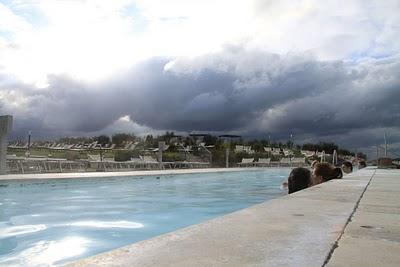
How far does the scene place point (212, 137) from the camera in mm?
52844

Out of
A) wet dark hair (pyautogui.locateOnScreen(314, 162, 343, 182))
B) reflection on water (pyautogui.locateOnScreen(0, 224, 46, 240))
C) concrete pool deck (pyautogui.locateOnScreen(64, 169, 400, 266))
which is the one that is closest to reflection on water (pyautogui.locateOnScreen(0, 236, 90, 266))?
reflection on water (pyautogui.locateOnScreen(0, 224, 46, 240))

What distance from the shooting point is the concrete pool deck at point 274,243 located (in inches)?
76.4

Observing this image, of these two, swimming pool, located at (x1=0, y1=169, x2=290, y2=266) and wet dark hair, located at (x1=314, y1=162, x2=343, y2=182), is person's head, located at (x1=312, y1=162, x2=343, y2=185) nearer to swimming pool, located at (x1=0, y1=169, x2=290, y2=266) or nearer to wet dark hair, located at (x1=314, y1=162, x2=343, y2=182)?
wet dark hair, located at (x1=314, y1=162, x2=343, y2=182)

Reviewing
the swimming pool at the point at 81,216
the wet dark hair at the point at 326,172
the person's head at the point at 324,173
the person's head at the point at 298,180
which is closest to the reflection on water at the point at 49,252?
the swimming pool at the point at 81,216

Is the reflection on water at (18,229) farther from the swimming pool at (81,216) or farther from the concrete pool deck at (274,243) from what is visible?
the concrete pool deck at (274,243)

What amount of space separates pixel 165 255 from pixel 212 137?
50.9 metres

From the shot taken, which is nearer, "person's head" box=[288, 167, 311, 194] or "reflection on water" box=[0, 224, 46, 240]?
"reflection on water" box=[0, 224, 46, 240]

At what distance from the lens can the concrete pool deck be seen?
1.94 meters

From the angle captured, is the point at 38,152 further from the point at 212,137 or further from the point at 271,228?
the point at 212,137

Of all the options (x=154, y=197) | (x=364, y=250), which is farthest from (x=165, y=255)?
(x=154, y=197)

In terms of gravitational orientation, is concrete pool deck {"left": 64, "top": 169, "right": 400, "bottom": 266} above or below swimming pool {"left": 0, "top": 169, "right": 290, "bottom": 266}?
above

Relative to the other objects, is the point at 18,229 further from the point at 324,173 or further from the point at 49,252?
the point at 324,173

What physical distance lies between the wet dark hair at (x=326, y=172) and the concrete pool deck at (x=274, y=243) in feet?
20.5

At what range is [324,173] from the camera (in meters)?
9.94
